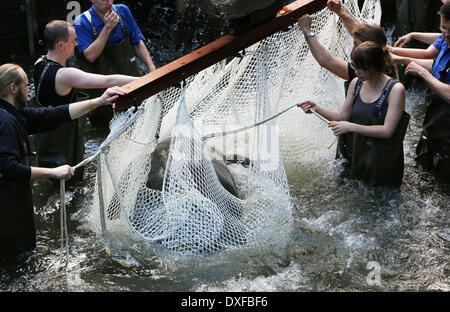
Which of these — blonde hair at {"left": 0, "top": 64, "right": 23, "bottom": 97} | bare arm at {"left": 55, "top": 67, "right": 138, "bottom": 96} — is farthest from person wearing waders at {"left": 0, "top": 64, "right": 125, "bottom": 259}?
bare arm at {"left": 55, "top": 67, "right": 138, "bottom": 96}

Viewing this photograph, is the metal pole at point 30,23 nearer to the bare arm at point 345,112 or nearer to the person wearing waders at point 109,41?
the person wearing waders at point 109,41

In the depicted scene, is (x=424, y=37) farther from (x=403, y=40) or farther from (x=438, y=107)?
(x=438, y=107)

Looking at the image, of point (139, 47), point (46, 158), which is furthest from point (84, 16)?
point (46, 158)

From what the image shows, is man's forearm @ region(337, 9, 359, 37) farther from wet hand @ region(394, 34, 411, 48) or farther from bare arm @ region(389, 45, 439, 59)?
wet hand @ region(394, 34, 411, 48)

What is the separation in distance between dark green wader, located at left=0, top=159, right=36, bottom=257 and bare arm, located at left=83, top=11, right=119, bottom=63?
A: 6.29ft

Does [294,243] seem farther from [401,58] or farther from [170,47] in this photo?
[170,47]

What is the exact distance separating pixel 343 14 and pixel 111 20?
6.86ft

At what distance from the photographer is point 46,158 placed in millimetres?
5035

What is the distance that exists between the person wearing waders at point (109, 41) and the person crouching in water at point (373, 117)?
78.8 inches

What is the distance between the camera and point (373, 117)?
14.9 feet

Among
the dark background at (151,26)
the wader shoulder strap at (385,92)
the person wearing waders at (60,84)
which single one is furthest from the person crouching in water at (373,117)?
the dark background at (151,26)

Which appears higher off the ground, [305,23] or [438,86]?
[305,23]

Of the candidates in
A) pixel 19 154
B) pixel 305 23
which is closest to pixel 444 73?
pixel 305 23

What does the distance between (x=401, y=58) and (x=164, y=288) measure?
2.76 meters
